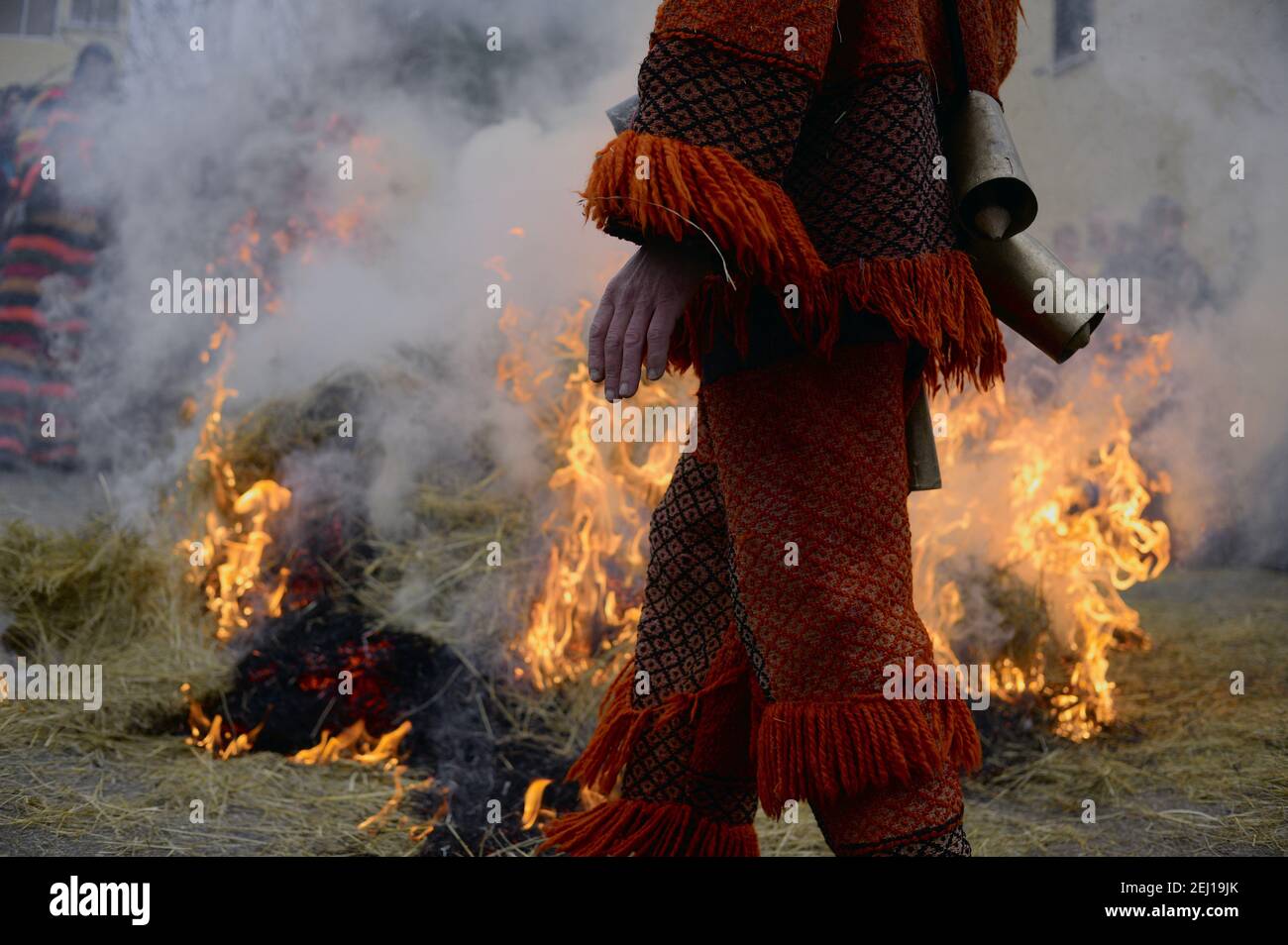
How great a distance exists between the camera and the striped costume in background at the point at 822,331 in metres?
1.29

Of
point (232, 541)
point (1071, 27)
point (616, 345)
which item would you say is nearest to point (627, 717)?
point (616, 345)

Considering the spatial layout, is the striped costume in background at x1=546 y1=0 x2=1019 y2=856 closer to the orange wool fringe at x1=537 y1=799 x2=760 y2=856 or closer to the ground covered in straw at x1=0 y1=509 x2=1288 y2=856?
the orange wool fringe at x1=537 y1=799 x2=760 y2=856

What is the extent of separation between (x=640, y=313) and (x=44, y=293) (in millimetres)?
5983

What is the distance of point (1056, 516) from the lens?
150 inches

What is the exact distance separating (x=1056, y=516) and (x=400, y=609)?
2.41m

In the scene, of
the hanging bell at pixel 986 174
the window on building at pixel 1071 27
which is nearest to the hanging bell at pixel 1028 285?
the hanging bell at pixel 986 174

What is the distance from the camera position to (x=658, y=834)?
166 cm

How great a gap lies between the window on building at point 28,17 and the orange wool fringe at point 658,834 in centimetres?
684

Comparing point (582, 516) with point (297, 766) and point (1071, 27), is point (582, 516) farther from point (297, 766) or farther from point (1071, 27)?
point (1071, 27)

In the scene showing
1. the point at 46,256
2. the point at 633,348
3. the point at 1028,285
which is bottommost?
the point at 633,348

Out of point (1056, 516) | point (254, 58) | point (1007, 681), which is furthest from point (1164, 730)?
point (254, 58)

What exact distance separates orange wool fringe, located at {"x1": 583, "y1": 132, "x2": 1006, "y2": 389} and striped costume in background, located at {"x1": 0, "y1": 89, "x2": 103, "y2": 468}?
5403 millimetres

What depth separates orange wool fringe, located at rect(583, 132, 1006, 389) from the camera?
1.24 meters

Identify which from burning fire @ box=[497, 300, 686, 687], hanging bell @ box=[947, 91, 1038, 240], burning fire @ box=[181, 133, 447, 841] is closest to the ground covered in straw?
burning fire @ box=[181, 133, 447, 841]
